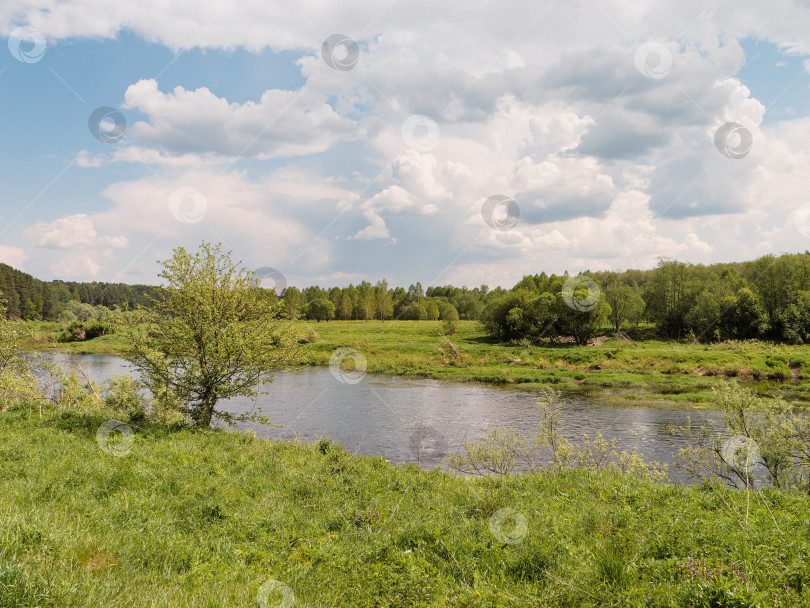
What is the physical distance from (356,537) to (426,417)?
23653 mm

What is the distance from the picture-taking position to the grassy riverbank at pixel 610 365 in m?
43.5

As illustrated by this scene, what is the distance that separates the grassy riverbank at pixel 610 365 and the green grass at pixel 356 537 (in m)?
28.9

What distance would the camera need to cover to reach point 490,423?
30453mm

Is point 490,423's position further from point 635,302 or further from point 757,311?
point 635,302

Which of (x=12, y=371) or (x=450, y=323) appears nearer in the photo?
(x=12, y=371)

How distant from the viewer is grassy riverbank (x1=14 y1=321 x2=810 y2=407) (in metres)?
43.5

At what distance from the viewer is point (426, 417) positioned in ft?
107

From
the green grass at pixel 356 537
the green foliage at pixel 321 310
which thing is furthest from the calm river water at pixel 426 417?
the green foliage at pixel 321 310

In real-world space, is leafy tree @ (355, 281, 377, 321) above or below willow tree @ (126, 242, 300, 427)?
above

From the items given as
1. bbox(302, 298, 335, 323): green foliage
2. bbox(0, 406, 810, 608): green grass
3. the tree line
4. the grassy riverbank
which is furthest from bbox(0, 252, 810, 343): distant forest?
bbox(0, 406, 810, 608): green grass

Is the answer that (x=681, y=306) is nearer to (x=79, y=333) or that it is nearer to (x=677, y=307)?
(x=677, y=307)

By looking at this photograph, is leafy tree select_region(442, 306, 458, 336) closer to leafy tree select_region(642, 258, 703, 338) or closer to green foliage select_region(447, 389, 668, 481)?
leafy tree select_region(642, 258, 703, 338)

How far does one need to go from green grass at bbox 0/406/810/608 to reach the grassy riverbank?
28.9 meters

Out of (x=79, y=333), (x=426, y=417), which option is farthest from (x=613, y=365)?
(x=79, y=333)
